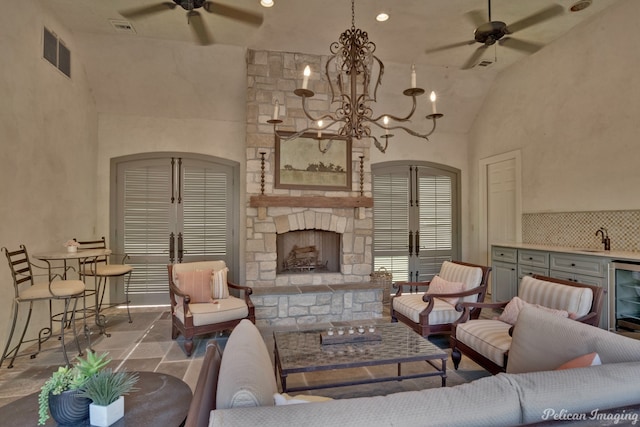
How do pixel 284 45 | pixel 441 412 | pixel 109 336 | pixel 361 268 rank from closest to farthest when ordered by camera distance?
1. pixel 441 412
2. pixel 109 336
3. pixel 284 45
4. pixel 361 268

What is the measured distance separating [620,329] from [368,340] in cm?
285

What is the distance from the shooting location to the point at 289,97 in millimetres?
5133

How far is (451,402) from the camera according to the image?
1108 millimetres

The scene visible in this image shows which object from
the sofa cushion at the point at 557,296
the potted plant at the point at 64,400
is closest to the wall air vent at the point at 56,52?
the potted plant at the point at 64,400

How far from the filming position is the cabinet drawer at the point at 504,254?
16.0 feet

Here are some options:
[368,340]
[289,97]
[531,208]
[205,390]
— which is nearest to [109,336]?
[368,340]

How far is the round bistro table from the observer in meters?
1.55

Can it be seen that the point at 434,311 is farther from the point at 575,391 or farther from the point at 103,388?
the point at 103,388

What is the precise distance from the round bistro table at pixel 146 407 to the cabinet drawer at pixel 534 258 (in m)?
4.45

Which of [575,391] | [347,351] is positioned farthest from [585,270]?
[575,391]

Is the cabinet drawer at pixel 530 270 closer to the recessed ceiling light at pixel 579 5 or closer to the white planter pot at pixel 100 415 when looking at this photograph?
the recessed ceiling light at pixel 579 5

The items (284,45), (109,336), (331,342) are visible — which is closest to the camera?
(331,342)

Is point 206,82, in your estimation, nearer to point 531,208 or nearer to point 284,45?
point 284,45

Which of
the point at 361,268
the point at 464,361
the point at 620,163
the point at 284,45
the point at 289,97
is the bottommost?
the point at 464,361
